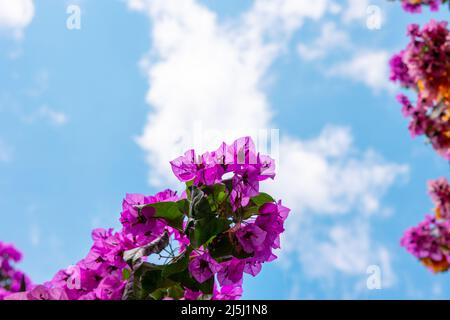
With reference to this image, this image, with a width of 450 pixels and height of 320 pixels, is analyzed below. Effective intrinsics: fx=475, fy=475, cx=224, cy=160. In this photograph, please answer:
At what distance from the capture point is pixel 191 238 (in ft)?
3.72

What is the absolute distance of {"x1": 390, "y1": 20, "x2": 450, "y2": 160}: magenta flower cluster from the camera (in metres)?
4.96

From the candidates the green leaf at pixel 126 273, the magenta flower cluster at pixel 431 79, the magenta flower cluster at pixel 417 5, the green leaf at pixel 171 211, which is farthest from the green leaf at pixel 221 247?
the magenta flower cluster at pixel 417 5

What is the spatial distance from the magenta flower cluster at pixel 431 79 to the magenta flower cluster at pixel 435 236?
43cm

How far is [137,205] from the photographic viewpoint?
1.22 m

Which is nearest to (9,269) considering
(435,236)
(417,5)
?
(435,236)

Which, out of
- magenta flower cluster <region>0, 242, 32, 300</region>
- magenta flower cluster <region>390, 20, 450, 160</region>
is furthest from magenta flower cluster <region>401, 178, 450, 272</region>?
magenta flower cluster <region>0, 242, 32, 300</region>

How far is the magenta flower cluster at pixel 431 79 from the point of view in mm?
4965

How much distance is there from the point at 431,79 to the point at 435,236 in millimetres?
1965

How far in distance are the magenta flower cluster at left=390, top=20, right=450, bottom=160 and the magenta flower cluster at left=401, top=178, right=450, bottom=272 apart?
43cm

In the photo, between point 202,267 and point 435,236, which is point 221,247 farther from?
point 435,236

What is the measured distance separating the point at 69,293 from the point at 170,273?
0.30 m

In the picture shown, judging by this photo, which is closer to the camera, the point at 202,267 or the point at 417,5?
the point at 202,267
